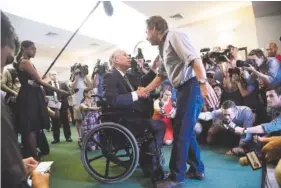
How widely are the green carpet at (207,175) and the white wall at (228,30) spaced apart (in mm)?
4489

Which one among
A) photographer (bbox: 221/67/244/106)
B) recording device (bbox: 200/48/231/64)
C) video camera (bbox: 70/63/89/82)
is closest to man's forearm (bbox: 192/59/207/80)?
photographer (bbox: 221/67/244/106)

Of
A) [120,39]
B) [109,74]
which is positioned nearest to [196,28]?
[120,39]

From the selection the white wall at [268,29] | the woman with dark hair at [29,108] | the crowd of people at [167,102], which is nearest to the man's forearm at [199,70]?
the crowd of people at [167,102]

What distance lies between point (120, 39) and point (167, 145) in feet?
17.7

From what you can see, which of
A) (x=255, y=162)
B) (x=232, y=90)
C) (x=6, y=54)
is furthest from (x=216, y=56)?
(x=6, y=54)

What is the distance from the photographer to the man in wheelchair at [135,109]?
212 cm

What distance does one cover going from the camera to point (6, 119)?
29.3 inches

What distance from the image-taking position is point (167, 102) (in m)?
3.48

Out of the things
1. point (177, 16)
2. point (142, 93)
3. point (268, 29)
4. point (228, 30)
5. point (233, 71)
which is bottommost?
point (142, 93)

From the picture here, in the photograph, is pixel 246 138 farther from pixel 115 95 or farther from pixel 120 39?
pixel 120 39

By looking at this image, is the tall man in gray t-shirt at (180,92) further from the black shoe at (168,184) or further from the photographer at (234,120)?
the photographer at (234,120)

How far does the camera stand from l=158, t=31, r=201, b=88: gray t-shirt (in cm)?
182

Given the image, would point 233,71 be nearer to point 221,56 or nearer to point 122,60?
point 221,56

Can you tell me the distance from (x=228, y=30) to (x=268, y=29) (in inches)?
45.0
